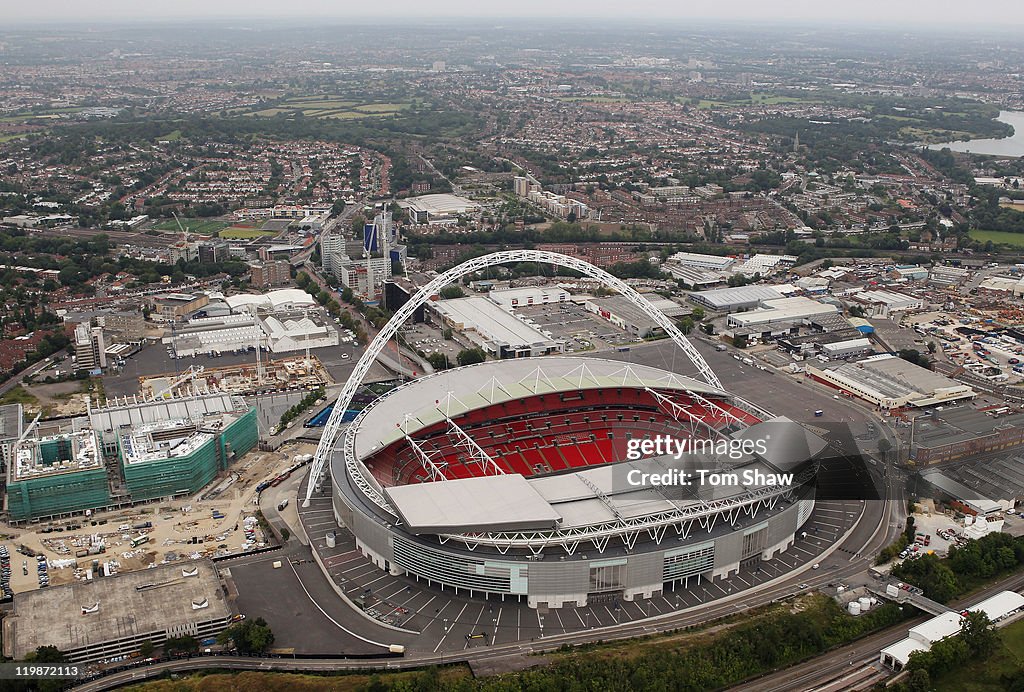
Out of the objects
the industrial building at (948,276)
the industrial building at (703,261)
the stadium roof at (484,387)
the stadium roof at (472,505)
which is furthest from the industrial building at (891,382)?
the stadium roof at (472,505)

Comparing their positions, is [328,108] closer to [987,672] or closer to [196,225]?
[196,225]

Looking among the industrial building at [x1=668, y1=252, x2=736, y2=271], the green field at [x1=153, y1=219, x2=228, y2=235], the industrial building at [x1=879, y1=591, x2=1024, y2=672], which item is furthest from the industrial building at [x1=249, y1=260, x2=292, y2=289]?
the industrial building at [x1=879, y1=591, x2=1024, y2=672]

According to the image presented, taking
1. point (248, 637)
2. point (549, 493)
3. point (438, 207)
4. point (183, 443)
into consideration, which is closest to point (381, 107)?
point (438, 207)

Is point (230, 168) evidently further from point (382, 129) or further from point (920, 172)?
point (920, 172)

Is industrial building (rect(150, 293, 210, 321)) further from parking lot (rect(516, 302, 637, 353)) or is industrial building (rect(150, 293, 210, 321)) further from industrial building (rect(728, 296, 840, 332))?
industrial building (rect(728, 296, 840, 332))

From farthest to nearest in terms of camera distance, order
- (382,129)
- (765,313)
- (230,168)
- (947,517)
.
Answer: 1. (382,129)
2. (230,168)
3. (765,313)
4. (947,517)

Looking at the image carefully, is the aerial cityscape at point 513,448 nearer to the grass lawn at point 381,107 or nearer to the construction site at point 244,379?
the construction site at point 244,379

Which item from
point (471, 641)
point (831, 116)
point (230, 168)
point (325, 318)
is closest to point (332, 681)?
point (471, 641)
